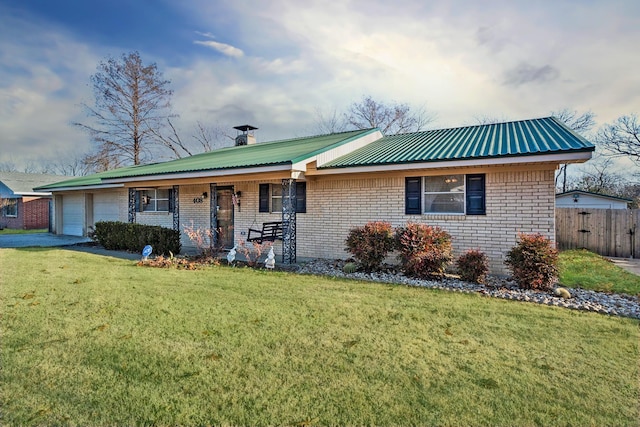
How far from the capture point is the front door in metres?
13.4

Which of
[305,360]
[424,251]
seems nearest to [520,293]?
[424,251]

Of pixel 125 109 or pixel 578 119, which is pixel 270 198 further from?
pixel 578 119

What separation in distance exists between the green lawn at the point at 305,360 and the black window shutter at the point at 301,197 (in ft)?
18.3

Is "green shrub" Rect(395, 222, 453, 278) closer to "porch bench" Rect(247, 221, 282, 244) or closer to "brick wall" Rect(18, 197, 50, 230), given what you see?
"porch bench" Rect(247, 221, 282, 244)

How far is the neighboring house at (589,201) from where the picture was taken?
15.7 meters

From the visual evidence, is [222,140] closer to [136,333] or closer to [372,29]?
[372,29]

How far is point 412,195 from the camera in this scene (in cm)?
967

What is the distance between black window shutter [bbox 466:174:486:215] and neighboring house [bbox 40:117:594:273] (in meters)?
0.02

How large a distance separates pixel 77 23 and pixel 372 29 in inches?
313

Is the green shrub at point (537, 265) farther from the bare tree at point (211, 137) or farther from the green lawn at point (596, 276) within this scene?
the bare tree at point (211, 137)

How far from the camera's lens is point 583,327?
15.5ft

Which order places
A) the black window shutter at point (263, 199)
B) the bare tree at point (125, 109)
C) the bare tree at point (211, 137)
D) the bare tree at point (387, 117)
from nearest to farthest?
the black window shutter at point (263, 199), the bare tree at point (125, 109), the bare tree at point (387, 117), the bare tree at point (211, 137)

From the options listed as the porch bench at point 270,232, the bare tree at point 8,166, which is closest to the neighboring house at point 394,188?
the porch bench at point 270,232

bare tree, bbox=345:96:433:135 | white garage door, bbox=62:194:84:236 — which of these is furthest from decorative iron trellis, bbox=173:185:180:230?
bare tree, bbox=345:96:433:135
